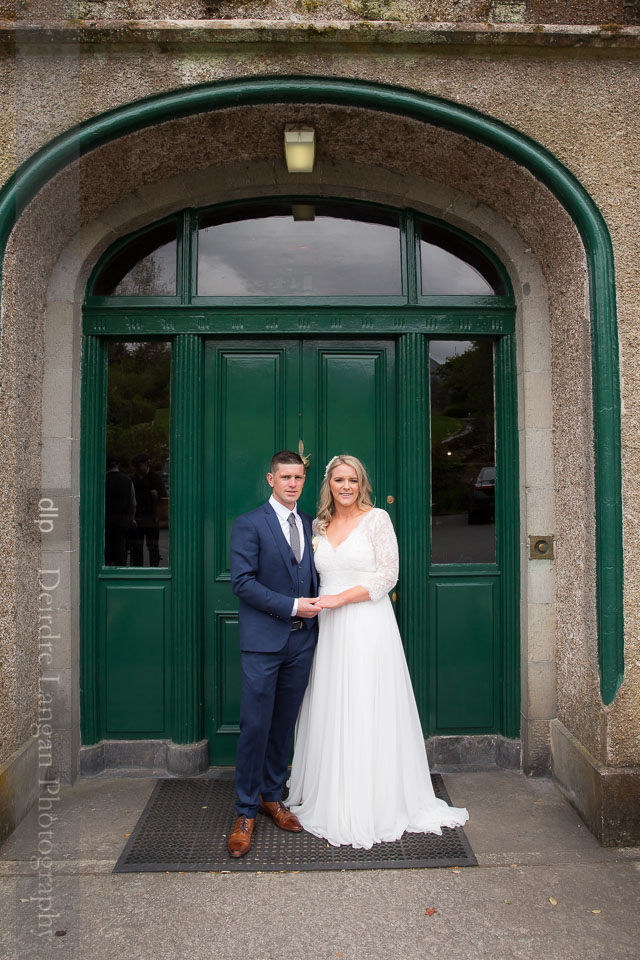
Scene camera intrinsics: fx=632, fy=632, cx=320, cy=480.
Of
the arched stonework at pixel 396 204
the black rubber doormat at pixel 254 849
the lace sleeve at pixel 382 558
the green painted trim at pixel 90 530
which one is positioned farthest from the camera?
the green painted trim at pixel 90 530

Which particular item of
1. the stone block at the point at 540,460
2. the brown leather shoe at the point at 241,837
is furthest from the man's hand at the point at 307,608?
the stone block at the point at 540,460

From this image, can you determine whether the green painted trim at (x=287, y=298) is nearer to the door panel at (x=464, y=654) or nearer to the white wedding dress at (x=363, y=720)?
the white wedding dress at (x=363, y=720)

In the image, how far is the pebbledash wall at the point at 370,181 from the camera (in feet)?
11.8

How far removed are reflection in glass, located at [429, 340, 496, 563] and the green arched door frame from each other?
0.92m

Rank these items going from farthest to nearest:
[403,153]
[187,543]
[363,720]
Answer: [187,543] < [403,153] < [363,720]

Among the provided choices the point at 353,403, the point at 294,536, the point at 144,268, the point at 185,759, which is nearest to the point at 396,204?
the point at 353,403

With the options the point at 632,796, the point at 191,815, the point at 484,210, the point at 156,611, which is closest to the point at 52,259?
the point at 156,611

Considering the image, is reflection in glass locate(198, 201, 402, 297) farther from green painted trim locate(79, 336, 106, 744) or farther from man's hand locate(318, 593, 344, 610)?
man's hand locate(318, 593, 344, 610)

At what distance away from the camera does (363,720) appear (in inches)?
138

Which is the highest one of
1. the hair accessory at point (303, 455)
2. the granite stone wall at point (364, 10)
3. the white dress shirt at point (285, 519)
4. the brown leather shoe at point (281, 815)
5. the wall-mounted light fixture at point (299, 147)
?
the granite stone wall at point (364, 10)

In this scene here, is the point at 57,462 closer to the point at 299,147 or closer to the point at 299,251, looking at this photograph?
the point at 299,251

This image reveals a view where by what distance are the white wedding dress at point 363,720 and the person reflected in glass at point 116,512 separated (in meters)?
1.51

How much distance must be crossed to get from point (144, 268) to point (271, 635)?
9.02 feet

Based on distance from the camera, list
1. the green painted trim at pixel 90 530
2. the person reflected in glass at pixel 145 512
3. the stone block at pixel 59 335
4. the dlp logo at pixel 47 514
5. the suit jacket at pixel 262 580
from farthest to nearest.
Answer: the person reflected in glass at pixel 145 512
the green painted trim at pixel 90 530
the stone block at pixel 59 335
the dlp logo at pixel 47 514
the suit jacket at pixel 262 580
